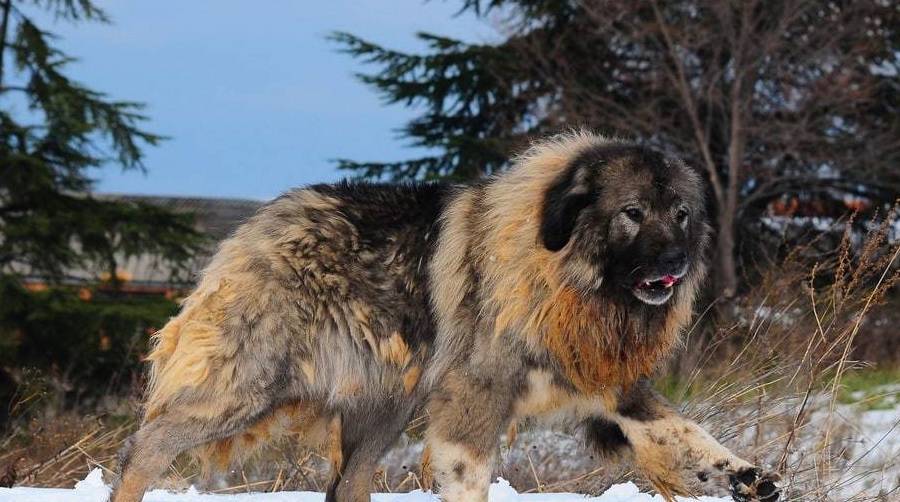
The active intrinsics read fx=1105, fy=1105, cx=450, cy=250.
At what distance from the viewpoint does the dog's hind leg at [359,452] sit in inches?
209

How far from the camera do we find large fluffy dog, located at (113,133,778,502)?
4641 millimetres

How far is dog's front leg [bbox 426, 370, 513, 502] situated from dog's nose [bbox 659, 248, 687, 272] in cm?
82

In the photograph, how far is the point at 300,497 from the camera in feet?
19.4

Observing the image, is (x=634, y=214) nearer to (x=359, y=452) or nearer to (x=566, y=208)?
(x=566, y=208)

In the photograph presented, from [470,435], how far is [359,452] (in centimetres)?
97

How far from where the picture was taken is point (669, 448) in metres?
4.73

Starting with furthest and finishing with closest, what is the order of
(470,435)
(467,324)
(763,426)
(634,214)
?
(763,426), (467,324), (634,214), (470,435)

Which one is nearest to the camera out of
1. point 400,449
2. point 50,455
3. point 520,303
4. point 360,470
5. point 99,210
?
point 520,303

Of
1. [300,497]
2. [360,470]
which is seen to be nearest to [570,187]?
[360,470]

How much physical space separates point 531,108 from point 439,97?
1761mm

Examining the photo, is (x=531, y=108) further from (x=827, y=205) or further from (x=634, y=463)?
(x=634, y=463)

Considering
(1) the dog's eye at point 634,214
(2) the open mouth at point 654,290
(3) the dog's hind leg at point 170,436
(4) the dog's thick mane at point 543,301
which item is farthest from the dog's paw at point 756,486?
(3) the dog's hind leg at point 170,436

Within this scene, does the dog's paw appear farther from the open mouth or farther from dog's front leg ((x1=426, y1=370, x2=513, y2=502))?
dog's front leg ((x1=426, y1=370, x2=513, y2=502))

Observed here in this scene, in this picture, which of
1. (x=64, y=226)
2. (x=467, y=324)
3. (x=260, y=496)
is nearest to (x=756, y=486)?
(x=467, y=324)
